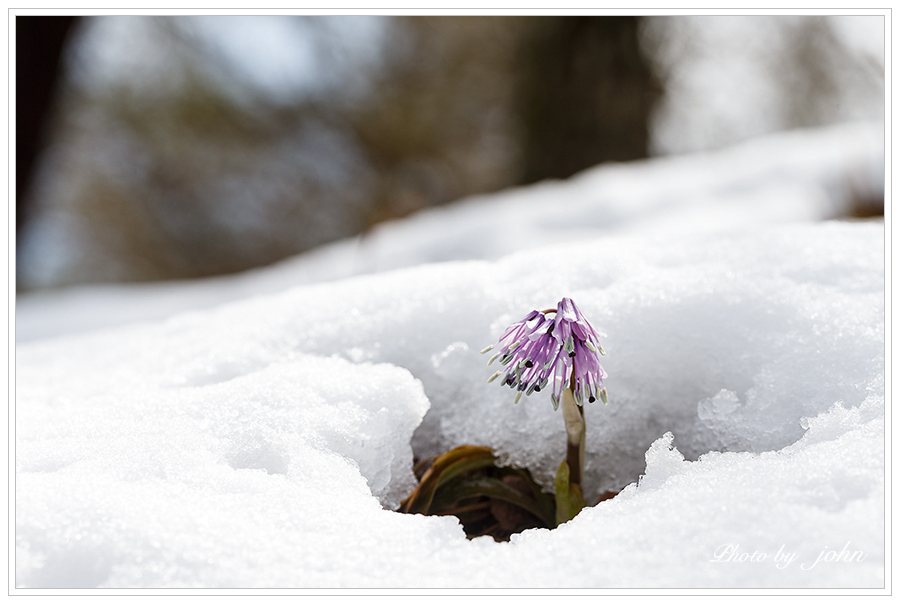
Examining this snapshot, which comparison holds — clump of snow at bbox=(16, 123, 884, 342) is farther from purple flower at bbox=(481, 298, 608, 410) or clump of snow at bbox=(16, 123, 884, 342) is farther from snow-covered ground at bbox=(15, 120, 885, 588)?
purple flower at bbox=(481, 298, 608, 410)

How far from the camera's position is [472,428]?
2.81 ft

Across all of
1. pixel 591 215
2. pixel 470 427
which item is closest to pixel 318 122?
pixel 591 215

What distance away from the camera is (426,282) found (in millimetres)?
1023

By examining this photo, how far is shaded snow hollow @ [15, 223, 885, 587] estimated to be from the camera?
51cm

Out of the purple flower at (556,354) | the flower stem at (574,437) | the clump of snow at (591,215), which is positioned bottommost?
the flower stem at (574,437)

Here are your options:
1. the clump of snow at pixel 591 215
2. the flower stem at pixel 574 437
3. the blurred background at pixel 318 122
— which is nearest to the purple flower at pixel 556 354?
the flower stem at pixel 574 437

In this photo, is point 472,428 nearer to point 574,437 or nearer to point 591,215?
point 574,437

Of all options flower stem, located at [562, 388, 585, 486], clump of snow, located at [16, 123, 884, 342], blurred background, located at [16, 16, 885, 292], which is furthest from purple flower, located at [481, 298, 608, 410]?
blurred background, located at [16, 16, 885, 292]

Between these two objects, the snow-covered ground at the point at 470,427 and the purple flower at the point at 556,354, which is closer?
the snow-covered ground at the point at 470,427

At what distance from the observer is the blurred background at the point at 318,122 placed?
5.63 metres

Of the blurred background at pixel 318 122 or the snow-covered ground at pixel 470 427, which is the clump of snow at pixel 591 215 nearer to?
the snow-covered ground at pixel 470 427

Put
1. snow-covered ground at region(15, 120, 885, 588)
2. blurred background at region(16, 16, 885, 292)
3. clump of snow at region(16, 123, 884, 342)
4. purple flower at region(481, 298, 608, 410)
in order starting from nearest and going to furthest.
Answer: snow-covered ground at region(15, 120, 885, 588), purple flower at region(481, 298, 608, 410), clump of snow at region(16, 123, 884, 342), blurred background at region(16, 16, 885, 292)

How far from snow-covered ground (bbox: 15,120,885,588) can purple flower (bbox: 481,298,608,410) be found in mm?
107
